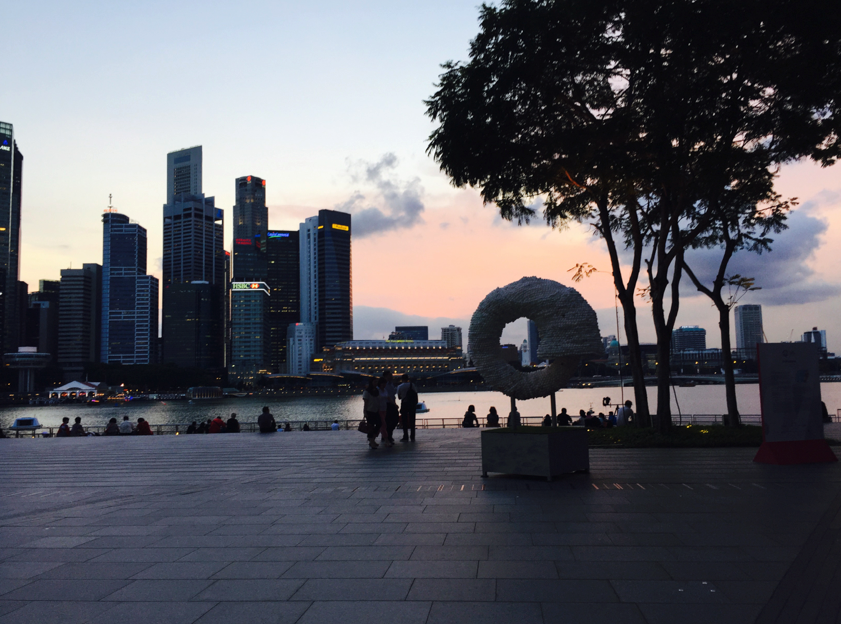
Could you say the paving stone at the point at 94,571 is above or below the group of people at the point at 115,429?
above

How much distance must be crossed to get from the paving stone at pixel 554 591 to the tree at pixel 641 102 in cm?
895

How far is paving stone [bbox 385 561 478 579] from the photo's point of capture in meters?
4.59

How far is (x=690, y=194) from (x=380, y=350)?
149587 millimetres

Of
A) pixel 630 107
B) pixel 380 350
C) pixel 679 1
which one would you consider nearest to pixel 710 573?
pixel 679 1

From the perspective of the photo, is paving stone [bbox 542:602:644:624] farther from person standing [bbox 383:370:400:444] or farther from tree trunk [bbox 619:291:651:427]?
tree trunk [bbox 619:291:651:427]

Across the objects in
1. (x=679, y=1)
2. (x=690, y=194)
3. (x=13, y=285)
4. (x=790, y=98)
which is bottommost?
(x=690, y=194)

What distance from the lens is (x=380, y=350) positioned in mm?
162000

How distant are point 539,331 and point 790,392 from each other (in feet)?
13.2

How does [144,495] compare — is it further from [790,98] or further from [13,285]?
[13,285]

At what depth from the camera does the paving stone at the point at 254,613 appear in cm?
376

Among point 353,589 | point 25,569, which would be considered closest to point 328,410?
point 25,569

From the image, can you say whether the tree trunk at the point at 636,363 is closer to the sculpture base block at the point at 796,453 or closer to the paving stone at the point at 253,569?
the sculpture base block at the point at 796,453

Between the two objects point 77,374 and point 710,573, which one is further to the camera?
point 77,374

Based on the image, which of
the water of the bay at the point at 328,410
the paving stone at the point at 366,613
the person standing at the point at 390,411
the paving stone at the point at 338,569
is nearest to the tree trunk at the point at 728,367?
the person standing at the point at 390,411
